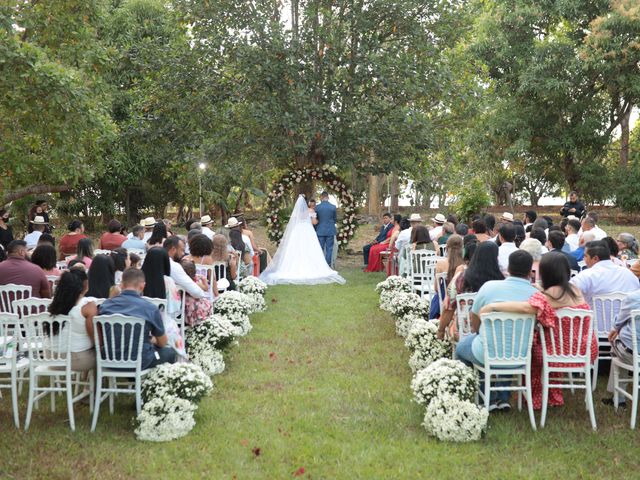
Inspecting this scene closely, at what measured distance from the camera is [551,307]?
497cm

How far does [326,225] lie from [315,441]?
10537 millimetres

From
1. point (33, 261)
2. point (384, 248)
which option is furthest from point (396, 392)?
point (384, 248)

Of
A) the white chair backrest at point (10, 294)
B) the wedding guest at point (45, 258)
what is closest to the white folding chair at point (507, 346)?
the white chair backrest at point (10, 294)

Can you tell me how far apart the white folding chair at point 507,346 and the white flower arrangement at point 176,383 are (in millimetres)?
2215

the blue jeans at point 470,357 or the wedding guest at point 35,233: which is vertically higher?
the wedding guest at point 35,233

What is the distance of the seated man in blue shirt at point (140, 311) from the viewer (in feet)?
16.6

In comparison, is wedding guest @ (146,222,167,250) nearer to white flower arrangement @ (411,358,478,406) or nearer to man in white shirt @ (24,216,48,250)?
man in white shirt @ (24,216,48,250)

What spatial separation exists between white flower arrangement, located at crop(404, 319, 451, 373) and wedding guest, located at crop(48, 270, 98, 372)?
303 cm

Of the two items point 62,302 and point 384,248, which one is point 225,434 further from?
point 384,248

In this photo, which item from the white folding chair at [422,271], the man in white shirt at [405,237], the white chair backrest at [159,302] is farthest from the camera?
the man in white shirt at [405,237]

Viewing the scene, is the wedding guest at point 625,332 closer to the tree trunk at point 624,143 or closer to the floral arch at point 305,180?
the floral arch at point 305,180

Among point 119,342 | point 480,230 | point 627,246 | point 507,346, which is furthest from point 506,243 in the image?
point 119,342

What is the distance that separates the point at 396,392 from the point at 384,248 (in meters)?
9.19

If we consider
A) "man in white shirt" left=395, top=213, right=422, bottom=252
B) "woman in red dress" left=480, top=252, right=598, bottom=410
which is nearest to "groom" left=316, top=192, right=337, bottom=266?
"man in white shirt" left=395, top=213, right=422, bottom=252
